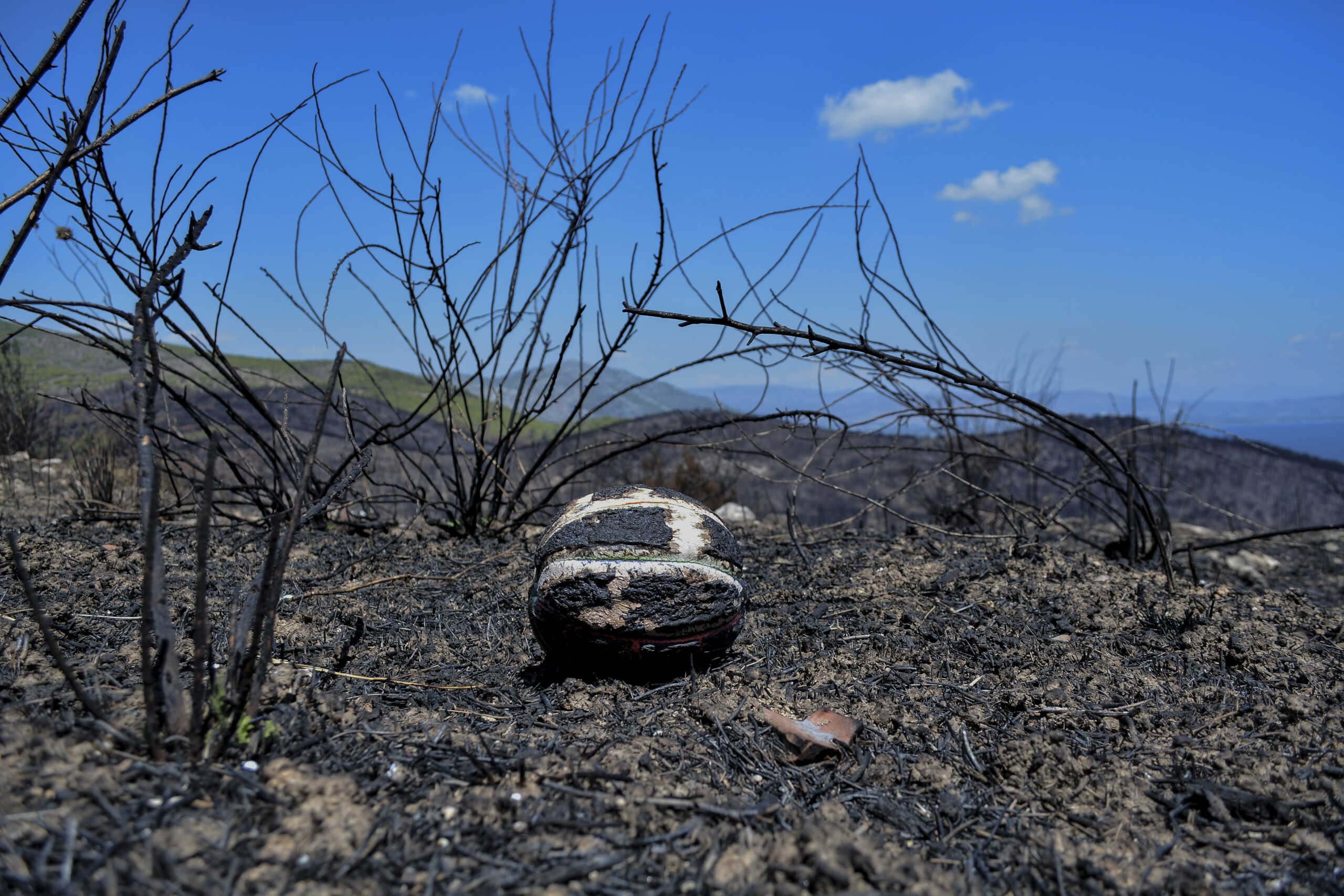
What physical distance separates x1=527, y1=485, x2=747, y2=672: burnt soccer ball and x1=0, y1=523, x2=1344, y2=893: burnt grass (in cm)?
16

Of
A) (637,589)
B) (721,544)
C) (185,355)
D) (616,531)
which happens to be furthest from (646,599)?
(185,355)

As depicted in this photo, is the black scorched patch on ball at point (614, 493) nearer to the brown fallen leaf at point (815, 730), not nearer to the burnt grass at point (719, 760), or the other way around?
the burnt grass at point (719, 760)

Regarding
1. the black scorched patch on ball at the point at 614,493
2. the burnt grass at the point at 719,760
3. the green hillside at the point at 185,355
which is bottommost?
the burnt grass at the point at 719,760

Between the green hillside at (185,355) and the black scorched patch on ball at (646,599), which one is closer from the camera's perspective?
the black scorched patch on ball at (646,599)

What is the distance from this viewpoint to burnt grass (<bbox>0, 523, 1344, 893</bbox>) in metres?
1.79

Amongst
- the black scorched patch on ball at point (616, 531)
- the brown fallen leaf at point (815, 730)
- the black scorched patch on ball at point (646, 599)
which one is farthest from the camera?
the black scorched patch on ball at point (616, 531)

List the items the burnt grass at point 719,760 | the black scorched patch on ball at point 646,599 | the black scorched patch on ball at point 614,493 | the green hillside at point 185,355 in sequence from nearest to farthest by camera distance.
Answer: the burnt grass at point 719,760
the black scorched patch on ball at point 646,599
the black scorched patch on ball at point 614,493
the green hillside at point 185,355

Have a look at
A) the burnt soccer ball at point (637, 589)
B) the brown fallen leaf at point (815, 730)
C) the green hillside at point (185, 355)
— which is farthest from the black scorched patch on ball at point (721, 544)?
the green hillside at point (185, 355)

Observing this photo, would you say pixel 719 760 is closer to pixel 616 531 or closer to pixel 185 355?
pixel 616 531

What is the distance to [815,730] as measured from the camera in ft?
8.41

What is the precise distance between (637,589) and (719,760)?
2.29 feet

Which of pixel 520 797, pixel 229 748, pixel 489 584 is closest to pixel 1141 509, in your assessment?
pixel 489 584

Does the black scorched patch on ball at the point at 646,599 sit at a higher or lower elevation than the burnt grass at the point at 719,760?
higher

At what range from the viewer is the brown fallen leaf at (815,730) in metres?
2.45
